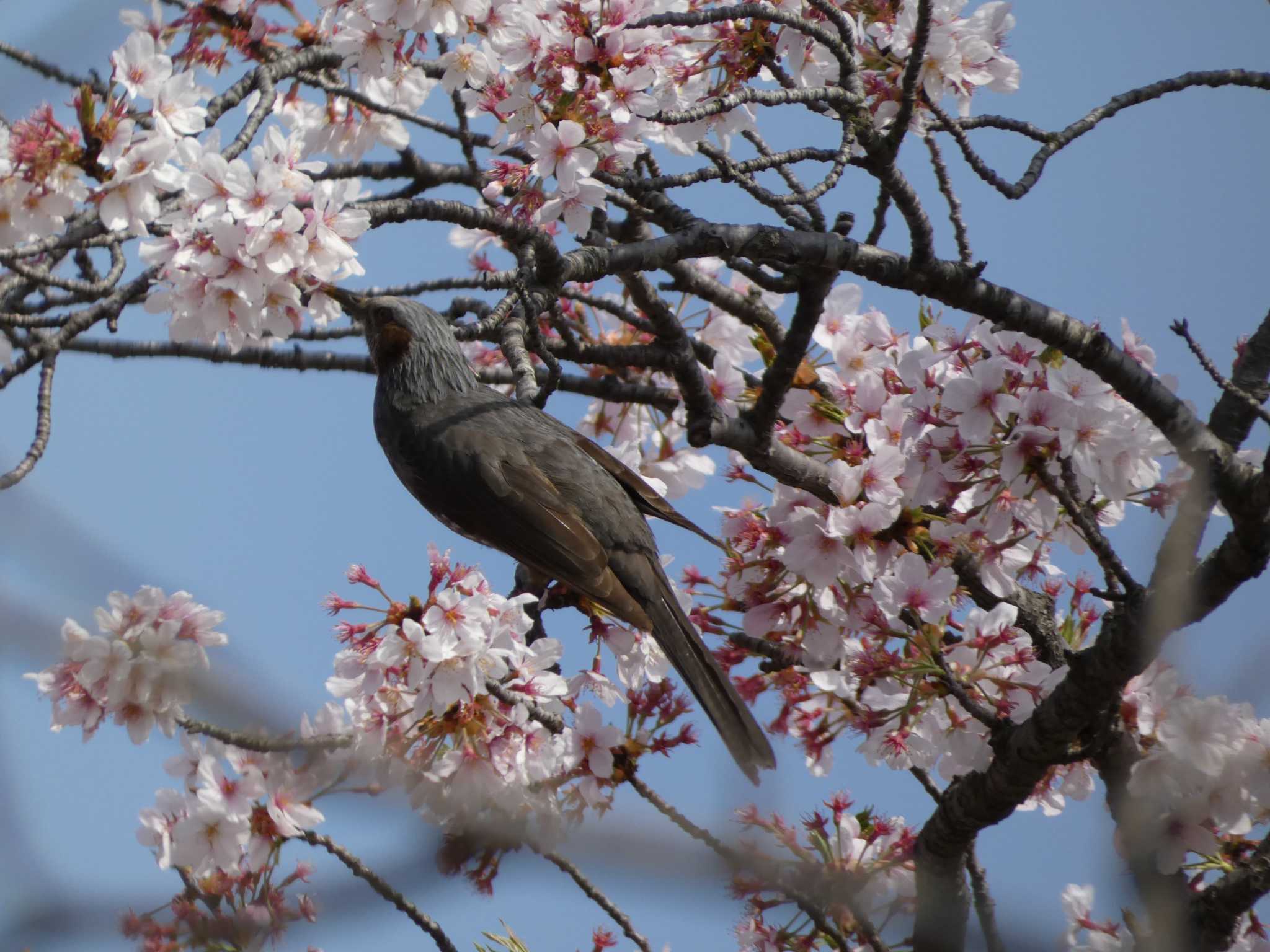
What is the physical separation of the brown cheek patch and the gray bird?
3cm

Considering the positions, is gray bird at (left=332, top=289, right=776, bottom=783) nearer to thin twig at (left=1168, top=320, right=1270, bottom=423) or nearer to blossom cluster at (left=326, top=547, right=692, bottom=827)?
blossom cluster at (left=326, top=547, right=692, bottom=827)

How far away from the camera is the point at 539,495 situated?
4.20 meters

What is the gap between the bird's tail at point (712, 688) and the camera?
353 centimetres

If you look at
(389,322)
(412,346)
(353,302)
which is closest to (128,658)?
(412,346)

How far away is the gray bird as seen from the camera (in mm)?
3729

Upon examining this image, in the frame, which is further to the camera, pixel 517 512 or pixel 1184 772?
pixel 517 512

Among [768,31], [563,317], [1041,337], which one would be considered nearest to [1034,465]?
[1041,337]

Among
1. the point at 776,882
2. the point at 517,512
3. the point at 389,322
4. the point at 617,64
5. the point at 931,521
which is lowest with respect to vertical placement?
the point at 776,882

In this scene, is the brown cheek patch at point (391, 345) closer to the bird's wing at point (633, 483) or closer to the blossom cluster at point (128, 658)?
the bird's wing at point (633, 483)

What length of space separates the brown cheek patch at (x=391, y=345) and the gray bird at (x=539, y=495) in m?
0.03

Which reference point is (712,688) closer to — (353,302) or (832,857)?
(832,857)

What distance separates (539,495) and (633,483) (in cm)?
40

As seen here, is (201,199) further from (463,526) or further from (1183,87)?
(1183,87)

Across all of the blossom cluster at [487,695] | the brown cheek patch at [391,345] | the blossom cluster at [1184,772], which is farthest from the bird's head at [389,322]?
the blossom cluster at [1184,772]
